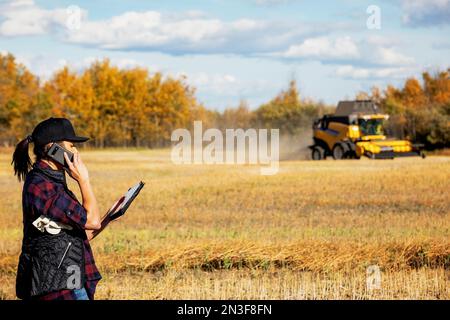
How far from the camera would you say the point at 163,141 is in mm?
86000

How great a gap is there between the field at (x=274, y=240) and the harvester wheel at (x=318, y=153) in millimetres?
14402

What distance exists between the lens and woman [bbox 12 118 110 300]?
17.5ft

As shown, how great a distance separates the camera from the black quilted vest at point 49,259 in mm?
5383

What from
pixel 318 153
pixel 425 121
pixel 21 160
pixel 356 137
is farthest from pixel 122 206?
pixel 425 121

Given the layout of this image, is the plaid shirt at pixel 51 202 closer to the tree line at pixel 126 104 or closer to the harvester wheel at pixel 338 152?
the harvester wheel at pixel 338 152

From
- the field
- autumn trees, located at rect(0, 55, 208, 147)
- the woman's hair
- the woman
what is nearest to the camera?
the woman

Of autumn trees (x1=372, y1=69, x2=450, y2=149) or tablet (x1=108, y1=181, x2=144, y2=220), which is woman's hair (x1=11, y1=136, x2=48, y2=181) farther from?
autumn trees (x1=372, y1=69, x2=450, y2=149)

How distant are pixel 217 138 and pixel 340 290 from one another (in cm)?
7212

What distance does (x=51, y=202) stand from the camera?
536 cm

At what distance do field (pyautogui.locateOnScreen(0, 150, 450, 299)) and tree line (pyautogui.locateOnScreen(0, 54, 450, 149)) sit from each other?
45225 millimetres

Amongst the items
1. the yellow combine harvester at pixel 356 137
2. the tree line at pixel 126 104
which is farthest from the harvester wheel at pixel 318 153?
the tree line at pixel 126 104

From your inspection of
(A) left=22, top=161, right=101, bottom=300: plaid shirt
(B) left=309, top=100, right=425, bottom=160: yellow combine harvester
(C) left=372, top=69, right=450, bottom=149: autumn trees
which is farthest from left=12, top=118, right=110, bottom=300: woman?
(C) left=372, top=69, right=450, bottom=149: autumn trees

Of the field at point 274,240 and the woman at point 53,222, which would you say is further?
the field at point 274,240

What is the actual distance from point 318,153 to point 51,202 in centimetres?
3890
